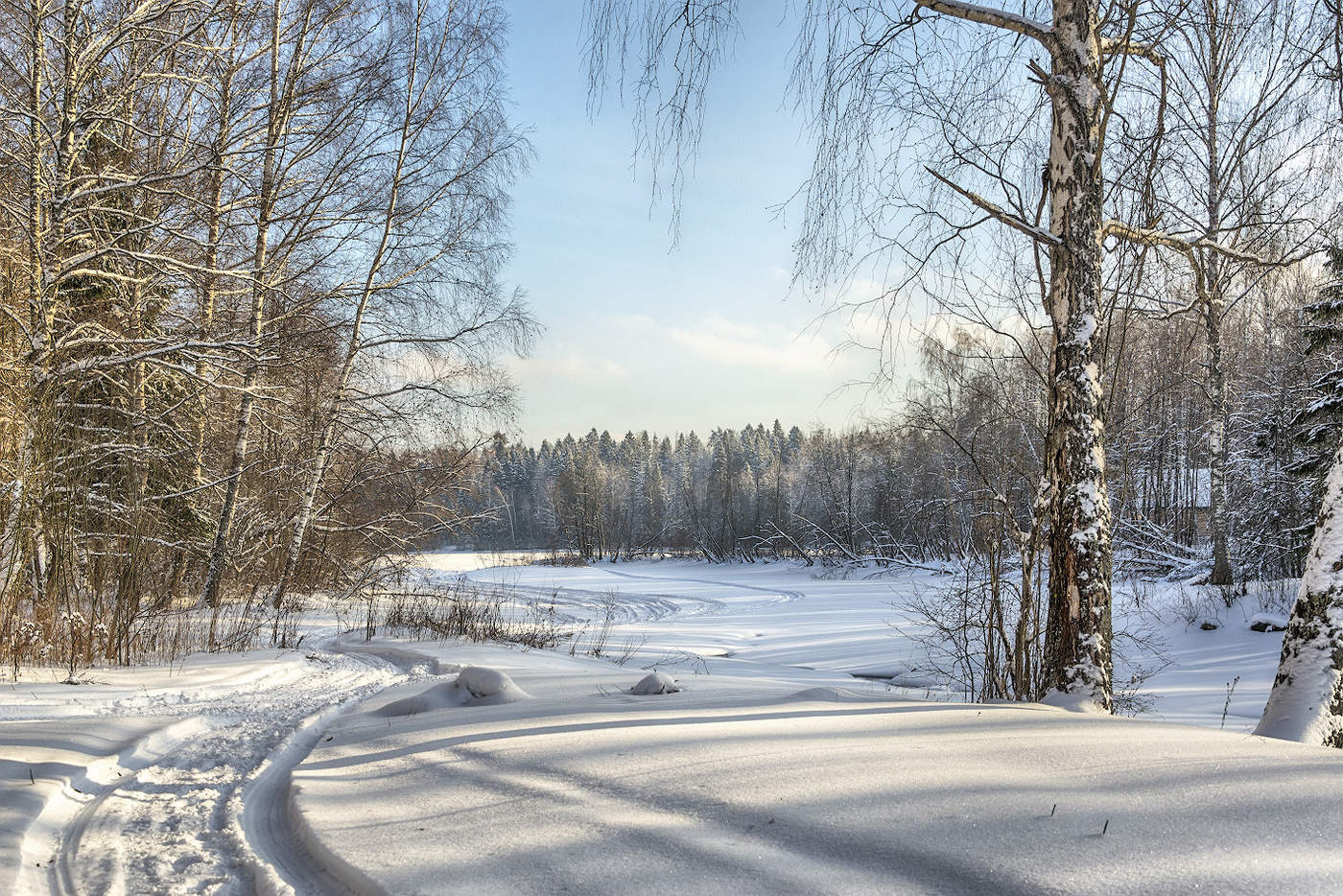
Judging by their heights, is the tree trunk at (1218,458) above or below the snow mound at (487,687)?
above

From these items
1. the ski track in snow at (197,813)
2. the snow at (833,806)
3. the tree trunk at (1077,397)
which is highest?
the tree trunk at (1077,397)

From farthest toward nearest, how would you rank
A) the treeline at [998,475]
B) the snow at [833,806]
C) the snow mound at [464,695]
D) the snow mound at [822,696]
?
the treeline at [998,475]
the snow mound at [464,695]
the snow mound at [822,696]
the snow at [833,806]

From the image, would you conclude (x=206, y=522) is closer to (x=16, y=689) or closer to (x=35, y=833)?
(x=16, y=689)

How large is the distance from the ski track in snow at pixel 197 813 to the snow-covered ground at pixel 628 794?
1 centimetres

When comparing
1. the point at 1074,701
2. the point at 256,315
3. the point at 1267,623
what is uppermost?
the point at 256,315

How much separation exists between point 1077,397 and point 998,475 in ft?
11.5

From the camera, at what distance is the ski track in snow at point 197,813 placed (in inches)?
81.7

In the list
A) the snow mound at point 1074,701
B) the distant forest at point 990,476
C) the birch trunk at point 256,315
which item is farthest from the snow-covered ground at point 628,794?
the birch trunk at point 256,315

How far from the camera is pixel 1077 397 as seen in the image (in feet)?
12.7

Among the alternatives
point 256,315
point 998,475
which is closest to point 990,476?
point 998,475

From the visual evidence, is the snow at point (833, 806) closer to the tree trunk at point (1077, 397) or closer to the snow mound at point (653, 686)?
the tree trunk at point (1077, 397)

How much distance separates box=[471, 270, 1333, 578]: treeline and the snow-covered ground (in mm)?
2024

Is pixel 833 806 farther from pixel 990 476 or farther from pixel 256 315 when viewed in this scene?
pixel 256 315

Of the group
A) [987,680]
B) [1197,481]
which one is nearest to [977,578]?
[987,680]
